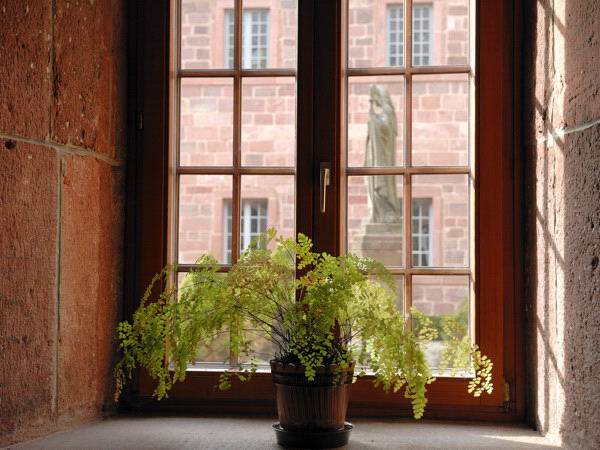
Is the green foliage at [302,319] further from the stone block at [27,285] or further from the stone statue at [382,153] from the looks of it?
the stone statue at [382,153]

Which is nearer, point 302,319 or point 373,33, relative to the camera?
point 302,319

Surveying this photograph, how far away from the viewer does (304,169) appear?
2553mm

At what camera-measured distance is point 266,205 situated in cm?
570

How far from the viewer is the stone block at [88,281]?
7.55 feet

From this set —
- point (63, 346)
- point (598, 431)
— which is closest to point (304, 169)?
point (63, 346)

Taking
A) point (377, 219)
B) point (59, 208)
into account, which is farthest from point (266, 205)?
point (59, 208)

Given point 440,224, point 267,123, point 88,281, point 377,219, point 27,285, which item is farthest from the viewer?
point 440,224

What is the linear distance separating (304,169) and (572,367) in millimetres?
1147

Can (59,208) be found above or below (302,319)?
above

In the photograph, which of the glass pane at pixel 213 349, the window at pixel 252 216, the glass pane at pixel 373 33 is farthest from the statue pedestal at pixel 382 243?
the glass pane at pixel 213 349

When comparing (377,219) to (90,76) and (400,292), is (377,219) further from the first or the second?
(90,76)

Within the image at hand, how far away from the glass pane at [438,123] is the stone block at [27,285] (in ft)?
15.2

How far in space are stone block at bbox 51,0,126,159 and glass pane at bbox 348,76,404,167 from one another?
1671 millimetres

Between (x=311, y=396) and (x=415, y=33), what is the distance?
522 centimetres
